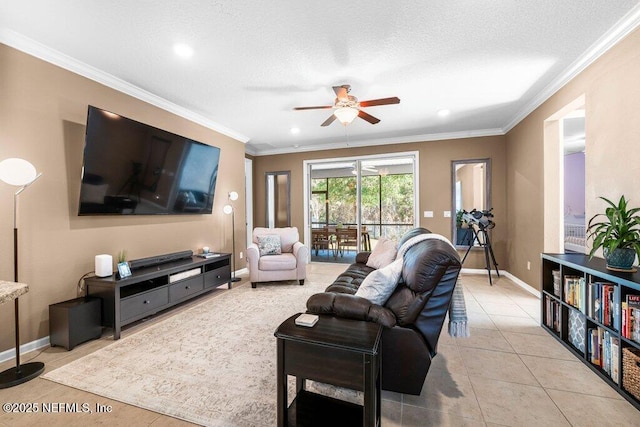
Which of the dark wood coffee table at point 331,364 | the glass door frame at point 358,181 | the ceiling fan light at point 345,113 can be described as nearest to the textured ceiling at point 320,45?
the ceiling fan light at point 345,113

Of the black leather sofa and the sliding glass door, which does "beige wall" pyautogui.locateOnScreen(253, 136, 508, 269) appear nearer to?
the sliding glass door

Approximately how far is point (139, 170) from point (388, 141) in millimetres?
4527

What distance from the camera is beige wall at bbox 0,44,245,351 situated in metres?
2.29

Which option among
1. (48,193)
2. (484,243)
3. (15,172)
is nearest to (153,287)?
(48,193)

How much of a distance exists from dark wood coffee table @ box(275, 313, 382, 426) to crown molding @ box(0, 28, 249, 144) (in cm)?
328

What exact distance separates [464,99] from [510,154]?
6.15 feet

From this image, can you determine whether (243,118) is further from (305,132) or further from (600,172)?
(600,172)

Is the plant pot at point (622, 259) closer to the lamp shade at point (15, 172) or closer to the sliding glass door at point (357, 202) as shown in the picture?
the sliding glass door at point (357, 202)

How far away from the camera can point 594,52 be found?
254 cm

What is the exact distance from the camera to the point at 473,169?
A: 5336 millimetres

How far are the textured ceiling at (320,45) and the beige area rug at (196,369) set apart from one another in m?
2.75

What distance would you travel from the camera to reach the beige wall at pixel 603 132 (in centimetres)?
219

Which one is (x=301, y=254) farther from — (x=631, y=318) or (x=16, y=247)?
(x=631, y=318)

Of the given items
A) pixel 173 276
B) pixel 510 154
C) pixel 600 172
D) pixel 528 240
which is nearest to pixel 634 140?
pixel 600 172
